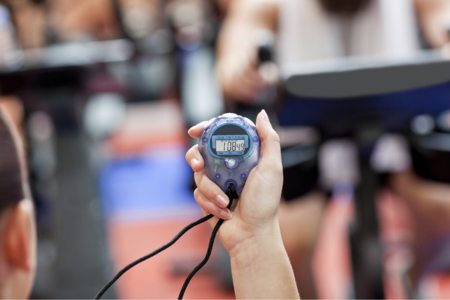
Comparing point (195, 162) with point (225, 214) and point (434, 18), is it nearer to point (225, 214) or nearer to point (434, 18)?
point (225, 214)

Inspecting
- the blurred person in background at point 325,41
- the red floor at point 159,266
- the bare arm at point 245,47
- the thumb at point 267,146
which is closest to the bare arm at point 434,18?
the blurred person in background at point 325,41

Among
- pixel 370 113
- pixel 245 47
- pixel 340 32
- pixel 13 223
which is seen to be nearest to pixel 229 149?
pixel 13 223

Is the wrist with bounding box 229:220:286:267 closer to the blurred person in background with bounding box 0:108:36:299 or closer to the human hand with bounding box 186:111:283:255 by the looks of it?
the human hand with bounding box 186:111:283:255

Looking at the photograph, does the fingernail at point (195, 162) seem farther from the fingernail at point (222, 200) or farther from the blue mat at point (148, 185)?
the blue mat at point (148, 185)

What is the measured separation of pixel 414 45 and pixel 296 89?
1.74 feet

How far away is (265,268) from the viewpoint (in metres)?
0.56

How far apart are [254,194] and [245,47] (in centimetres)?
93

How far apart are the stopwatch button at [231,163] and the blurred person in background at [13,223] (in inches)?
10.8

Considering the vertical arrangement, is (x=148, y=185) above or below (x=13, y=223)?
below

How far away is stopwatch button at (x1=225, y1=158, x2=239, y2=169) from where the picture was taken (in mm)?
534

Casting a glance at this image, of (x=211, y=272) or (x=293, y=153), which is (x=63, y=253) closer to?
(x=211, y=272)

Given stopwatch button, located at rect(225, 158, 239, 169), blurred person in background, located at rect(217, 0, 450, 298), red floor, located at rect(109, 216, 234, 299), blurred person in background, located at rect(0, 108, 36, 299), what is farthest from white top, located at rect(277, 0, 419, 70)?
stopwatch button, located at rect(225, 158, 239, 169)

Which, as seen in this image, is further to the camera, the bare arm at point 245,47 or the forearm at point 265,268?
the bare arm at point 245,47

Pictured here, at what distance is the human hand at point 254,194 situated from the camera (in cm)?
55
